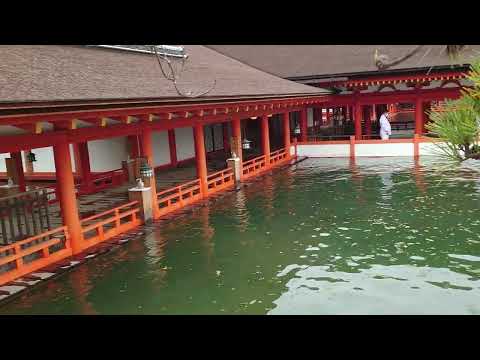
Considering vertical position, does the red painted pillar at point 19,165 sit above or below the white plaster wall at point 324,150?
above

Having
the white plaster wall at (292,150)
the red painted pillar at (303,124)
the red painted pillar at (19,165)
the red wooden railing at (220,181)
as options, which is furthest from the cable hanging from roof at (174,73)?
the red painted pillar at (303,124)

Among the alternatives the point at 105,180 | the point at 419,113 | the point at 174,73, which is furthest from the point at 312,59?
the point at 105,180

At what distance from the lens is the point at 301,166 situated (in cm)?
2114

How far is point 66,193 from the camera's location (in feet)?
32.6

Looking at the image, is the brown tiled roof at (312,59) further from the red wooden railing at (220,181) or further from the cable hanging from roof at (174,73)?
the red wooden railing at (220,181)

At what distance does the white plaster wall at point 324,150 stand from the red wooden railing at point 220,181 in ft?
23.3

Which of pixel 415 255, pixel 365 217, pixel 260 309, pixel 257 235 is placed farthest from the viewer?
pixel 365 217

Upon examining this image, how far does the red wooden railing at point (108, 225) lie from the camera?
10500 millimetres

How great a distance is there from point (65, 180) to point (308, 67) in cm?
1828

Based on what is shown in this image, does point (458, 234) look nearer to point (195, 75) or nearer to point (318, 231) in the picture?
point (318, 231)

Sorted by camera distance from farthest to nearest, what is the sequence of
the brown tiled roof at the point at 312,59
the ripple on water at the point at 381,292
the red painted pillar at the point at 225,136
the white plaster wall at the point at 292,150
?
1. the red painted pillar at the point at 225,136
2. the white plaster wall at the point at 292,150
3. the brown tiled roof at the point at 312,59
4. the ripple on water at the point at 381,292

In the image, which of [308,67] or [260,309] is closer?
[260,309]

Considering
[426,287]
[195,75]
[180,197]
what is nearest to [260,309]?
[426,287]

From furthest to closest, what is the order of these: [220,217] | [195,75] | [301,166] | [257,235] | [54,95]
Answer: [301,166] → [195,75] → [220,217] → [257,235] → [54,95]
